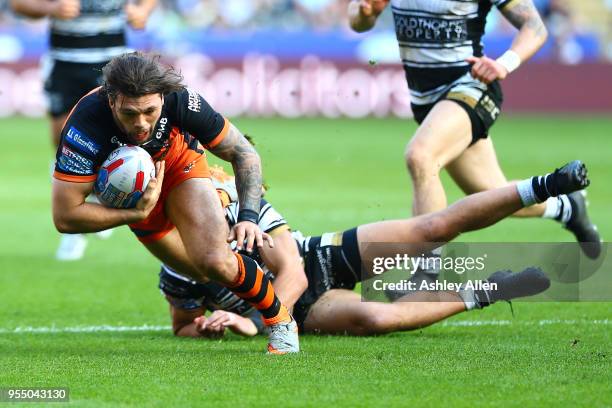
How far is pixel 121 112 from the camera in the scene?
18.9ft

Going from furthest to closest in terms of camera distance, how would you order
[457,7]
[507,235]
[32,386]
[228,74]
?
[228,74]
[507,235]
[457,7]
[32,386]

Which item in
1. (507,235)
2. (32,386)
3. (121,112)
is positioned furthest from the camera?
(507,235)

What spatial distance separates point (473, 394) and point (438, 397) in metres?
0.16

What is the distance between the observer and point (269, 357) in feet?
19.7

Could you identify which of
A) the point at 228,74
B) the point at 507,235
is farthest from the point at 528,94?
the point at 507,235

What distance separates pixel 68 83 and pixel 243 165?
18.5 ft

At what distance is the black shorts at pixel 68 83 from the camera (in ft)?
37.3

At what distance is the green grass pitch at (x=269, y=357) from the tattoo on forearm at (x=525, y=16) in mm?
1875

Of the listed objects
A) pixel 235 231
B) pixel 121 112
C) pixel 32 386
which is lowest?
pixel 32 386

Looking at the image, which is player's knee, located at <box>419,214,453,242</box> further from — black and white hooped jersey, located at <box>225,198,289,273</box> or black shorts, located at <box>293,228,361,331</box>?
black and white hooped jersey, located at <box>225,198,289,273</box>

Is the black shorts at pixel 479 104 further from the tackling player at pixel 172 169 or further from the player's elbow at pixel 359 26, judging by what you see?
the tackling player at pixel 172 169

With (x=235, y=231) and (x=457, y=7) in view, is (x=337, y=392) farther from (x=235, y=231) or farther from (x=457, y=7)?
(x=457, y=7)

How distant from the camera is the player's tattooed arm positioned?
796 cm

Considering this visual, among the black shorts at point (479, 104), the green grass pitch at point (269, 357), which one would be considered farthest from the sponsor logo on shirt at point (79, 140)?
the black shorts at point (479, 104)
